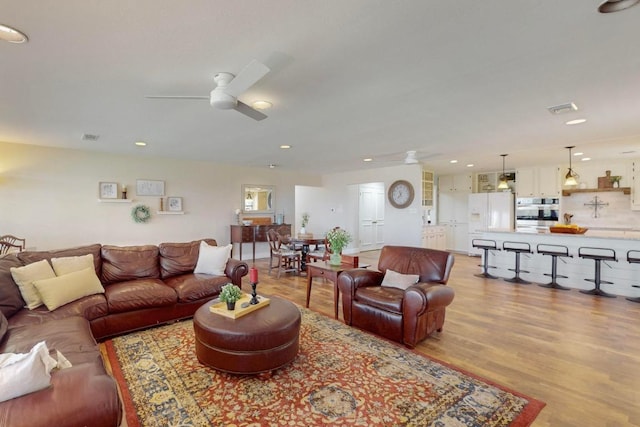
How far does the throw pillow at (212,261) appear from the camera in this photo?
3.82 meters

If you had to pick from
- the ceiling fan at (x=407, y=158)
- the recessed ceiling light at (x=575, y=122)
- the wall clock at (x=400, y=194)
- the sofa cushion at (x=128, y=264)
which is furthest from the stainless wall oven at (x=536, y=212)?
the sofa cushion at (x=128, y=264)

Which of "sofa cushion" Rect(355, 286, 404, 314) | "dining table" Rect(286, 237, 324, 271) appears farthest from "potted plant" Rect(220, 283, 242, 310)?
"dining table" Rect(286, 237, 324, 271)

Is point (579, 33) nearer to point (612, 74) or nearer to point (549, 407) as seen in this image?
point (612, 74)

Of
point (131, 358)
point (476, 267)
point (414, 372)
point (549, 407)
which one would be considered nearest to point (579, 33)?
point (549, 407)

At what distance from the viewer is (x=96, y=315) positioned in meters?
2.84

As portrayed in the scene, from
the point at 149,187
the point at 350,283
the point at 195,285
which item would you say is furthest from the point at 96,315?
the point at 149,187

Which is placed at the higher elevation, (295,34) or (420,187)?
(295,34)

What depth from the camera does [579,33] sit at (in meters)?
1.80

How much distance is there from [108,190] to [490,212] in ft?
30.2

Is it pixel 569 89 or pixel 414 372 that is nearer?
pixel 414 372

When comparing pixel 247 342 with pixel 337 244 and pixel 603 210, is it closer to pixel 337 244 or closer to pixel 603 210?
pixel 337 244

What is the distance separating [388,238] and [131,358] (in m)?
6.19

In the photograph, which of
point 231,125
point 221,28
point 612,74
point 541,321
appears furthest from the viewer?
point 231,125

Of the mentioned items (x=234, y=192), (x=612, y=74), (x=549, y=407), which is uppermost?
(x=612, y=74)
